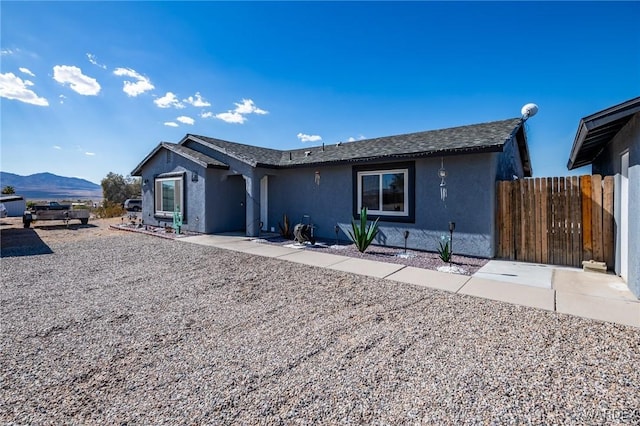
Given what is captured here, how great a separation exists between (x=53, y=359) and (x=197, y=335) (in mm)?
1400

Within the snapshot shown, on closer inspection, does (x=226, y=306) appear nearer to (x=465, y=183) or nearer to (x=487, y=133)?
(x=465, y=183)

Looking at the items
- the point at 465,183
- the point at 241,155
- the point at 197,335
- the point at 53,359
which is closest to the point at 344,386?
the point at 197,335

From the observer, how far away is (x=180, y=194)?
13742 millimetres

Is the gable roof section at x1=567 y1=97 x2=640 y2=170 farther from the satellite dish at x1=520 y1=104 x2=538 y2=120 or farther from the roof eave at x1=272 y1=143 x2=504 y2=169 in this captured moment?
the satellite dish at x1=520 y1=104 x2=538 y2=120

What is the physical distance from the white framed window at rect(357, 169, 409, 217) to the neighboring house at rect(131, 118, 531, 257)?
0.11ft

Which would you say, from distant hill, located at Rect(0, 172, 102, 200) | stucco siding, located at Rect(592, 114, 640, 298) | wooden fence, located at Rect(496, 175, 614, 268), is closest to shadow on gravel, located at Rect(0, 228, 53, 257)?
wooden fence, located at Rect(496, 175, 614, 268)

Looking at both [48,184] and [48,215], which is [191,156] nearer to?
[48,215]

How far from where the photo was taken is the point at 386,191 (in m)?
9.84

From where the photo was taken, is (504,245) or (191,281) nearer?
(191,281)

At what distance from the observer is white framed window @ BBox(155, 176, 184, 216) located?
45.1 feet

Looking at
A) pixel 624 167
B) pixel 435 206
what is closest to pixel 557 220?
pixel 624 167

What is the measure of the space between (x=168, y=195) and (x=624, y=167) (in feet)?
53.8

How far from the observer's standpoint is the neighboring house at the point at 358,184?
26.7ft

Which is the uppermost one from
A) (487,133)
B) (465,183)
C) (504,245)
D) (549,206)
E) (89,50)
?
(89,50)
